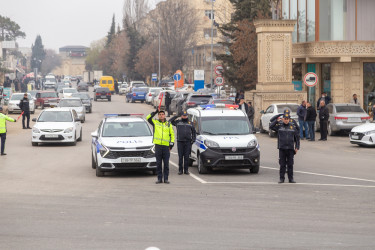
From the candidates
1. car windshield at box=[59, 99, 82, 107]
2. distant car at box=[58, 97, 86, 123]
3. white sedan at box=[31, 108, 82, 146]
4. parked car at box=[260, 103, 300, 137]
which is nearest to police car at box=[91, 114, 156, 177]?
white sedan at box=[31, 108, 82, 146]

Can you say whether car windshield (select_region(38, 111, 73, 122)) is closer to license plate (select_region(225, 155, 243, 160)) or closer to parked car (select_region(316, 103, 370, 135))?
parked car (select_region(316, 103, 370, 135))

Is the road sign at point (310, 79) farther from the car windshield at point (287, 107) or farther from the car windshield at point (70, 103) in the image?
the car windshield at point (70, 103)

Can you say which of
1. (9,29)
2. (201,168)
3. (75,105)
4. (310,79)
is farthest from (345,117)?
(9,29)

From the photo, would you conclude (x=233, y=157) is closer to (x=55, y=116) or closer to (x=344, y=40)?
(x=55, y=116)

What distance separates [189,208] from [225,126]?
7452 millimetres

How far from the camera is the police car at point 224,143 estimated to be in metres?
19.5

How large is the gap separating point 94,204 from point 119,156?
4957 mm

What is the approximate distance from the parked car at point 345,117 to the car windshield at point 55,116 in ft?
38.2

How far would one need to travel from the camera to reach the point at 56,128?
29.8m

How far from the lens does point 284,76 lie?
40.0 m

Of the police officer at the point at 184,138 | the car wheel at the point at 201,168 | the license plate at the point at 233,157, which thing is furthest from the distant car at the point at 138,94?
the license plate at the point at 233,157

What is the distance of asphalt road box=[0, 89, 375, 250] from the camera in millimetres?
10625

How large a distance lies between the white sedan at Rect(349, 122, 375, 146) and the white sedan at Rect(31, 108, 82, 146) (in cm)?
1092

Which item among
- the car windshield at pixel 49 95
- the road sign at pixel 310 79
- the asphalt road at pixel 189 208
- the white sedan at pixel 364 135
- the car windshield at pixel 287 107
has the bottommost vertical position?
the asphalt road at pixel 189 208
